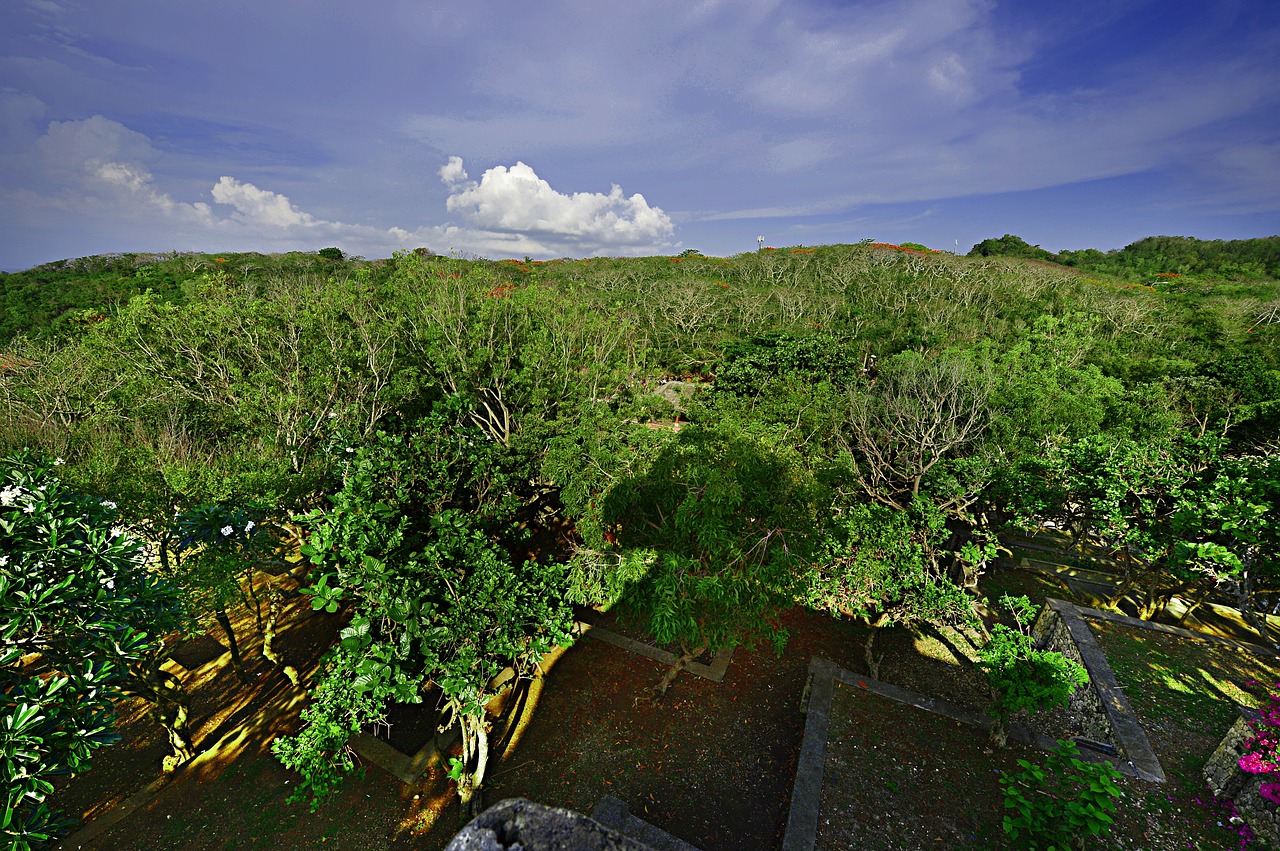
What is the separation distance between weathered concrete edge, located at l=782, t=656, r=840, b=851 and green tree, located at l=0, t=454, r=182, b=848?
29.4 ft

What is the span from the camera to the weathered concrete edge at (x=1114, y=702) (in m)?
8.24

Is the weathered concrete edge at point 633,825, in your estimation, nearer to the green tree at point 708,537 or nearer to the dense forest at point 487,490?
the dense forest at point 487,490

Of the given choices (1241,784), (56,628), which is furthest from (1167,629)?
(56,628)

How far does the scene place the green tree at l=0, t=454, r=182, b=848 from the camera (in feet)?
13.2

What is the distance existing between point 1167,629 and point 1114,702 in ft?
13.2

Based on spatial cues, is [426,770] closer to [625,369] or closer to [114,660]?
[114,660]

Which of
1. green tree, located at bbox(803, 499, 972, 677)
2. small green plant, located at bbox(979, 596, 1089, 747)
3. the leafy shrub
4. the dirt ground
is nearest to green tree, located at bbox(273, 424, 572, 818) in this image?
the dirt ground

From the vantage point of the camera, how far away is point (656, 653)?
12133mm

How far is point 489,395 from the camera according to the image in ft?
52.4

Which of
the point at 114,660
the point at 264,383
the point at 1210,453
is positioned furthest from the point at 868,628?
the point at 264,383

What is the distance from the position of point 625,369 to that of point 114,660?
13711 mm

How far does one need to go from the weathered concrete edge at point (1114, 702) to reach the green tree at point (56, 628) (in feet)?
47.2

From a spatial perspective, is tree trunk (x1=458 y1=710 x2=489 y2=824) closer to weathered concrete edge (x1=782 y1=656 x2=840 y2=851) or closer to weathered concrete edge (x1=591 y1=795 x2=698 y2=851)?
weathered concrete edge (x1=591 y1=795 x2=698 y2=851)

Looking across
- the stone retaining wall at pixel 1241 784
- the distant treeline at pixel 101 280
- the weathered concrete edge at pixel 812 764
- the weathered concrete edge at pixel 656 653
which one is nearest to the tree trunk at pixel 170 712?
the weathered concrete edge at pixel 656 653
